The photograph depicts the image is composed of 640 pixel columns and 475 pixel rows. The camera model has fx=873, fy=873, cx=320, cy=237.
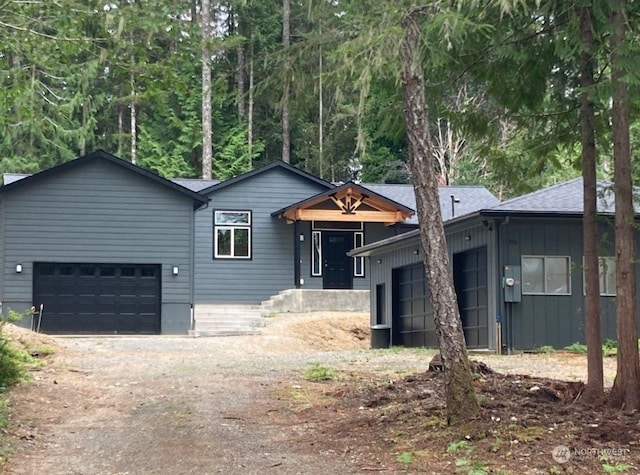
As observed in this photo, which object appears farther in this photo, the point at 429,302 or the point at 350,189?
the point at 350,189

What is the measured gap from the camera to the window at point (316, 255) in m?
29.7

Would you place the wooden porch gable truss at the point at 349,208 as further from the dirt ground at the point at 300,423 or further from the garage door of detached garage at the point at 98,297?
the dirt ground at the point at 300,423

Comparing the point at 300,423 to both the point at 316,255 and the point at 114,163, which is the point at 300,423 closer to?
the point at 114,163

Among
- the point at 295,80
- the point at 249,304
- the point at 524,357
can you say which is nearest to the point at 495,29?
the point at 295,80

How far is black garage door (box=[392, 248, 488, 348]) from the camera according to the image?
18562 mm

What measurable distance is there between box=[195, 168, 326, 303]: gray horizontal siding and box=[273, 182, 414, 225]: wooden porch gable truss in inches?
29.7

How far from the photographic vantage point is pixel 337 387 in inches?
446

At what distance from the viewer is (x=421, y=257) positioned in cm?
2027

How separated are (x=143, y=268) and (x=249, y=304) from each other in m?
4.25

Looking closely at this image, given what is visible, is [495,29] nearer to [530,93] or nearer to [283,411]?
[530,93]

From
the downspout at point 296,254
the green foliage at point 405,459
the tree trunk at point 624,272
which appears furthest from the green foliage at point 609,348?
the downspout at point 296,254

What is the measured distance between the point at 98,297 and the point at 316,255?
25.2 feet

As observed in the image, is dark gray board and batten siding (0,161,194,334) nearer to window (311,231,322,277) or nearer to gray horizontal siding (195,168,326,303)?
gray horizontal siding (195,168,326,303)

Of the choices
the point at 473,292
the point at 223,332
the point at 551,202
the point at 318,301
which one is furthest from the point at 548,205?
the point at 318,301
